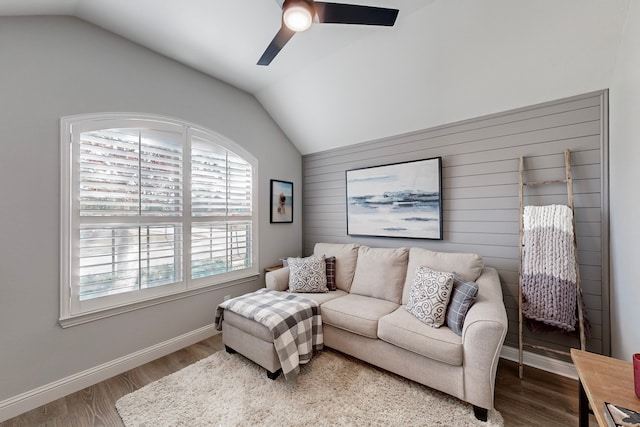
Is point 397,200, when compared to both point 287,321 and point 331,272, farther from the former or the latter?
point 287,321

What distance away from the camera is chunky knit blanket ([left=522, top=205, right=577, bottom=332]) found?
6.91 feet

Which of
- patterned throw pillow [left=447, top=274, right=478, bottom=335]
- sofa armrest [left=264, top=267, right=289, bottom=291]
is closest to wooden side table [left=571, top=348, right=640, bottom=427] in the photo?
patterned throw pillow [left=447, top=274, right=478, bottom=335]

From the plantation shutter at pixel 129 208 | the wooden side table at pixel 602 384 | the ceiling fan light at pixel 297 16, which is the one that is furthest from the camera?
the plantation shutter at pixel 129 208

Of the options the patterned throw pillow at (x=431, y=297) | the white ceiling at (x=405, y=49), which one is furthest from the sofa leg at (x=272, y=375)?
the white ceiling at (x=405, y=49)

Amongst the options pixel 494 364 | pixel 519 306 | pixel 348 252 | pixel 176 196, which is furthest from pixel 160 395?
pixel 519 306

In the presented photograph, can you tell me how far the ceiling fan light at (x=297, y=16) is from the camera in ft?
4.75

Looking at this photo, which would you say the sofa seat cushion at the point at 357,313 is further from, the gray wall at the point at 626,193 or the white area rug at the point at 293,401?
the gray wall at the point at 626,193

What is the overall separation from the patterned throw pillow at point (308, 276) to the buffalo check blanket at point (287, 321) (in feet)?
0.85

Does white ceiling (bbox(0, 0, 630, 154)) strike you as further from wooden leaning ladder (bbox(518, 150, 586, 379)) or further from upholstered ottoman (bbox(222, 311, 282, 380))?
upholstered ottoman (bbox(222, 311, 282, 380))

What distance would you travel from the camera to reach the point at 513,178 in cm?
250

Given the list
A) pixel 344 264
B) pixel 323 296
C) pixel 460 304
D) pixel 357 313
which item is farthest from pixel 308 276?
pixel 460 304

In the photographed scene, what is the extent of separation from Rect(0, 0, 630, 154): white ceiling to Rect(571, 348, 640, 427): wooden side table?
2.14m

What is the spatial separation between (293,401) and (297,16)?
2.53 metres

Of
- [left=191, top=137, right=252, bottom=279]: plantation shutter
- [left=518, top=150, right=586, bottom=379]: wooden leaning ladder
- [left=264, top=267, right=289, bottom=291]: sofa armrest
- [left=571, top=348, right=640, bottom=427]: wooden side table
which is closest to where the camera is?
[left=571, top=348, right=640, bottom=427]: wooden side table
